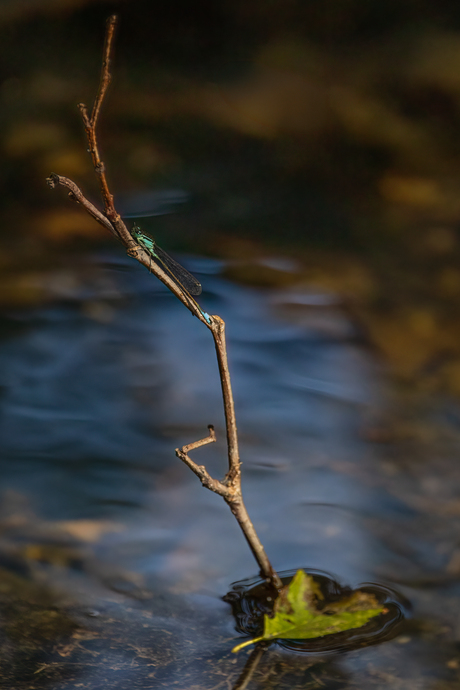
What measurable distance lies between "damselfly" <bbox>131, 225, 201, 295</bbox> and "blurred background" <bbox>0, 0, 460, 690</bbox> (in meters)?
0.76

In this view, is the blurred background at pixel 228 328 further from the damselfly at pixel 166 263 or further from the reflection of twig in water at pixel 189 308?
the damselfly at pixel 166 263

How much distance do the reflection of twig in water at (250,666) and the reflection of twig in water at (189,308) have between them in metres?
0.15

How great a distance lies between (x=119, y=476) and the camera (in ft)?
6.23

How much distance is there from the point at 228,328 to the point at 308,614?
154 cm

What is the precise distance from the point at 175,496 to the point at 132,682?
75 cm

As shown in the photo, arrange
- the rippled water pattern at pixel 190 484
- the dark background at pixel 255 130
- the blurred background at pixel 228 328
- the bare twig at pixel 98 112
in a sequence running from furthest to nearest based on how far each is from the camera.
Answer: the dark background at pixel 255 130 < the blurred background at pixel 228 328 < the rippled water pattern at pixel 190 484 < the bare twig at pixel 98 112

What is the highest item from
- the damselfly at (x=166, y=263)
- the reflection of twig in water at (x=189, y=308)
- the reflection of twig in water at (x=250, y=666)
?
the damselfly at (x=166, y=263)

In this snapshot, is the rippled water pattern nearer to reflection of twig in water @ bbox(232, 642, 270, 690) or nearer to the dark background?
reflection of twig in water @ bbox(232, 642, 270, 690)

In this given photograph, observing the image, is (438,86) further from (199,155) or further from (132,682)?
(132,682)

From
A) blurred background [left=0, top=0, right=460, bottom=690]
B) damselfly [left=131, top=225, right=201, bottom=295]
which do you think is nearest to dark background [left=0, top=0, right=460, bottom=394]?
blurred background [left=0, top=0, right=460, bottom=690]

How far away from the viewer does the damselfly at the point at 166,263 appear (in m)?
1.03

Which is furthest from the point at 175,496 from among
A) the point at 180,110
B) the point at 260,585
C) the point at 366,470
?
the point at 180,110

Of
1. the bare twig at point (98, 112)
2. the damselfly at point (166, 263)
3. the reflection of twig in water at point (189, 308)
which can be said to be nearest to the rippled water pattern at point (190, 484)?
the reflection of twig in water at point (189, 308)

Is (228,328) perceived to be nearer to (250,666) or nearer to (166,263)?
(166,263)
